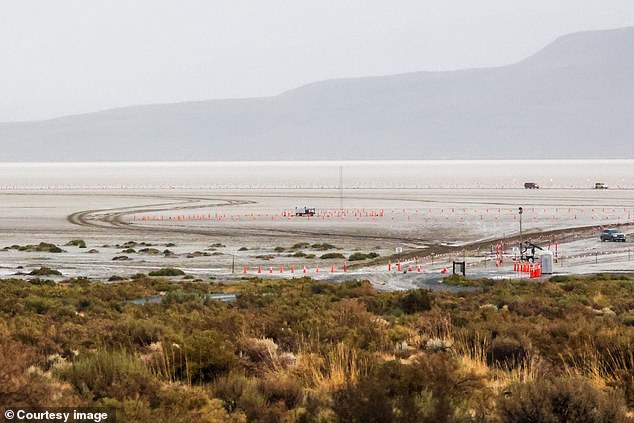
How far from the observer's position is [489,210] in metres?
85.7

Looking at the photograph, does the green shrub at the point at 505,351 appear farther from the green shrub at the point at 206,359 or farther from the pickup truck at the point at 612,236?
the pickup truck at the point at 612,236

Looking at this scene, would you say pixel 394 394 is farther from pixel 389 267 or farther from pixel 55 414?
pixel 389 267

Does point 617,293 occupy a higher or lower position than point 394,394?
lower

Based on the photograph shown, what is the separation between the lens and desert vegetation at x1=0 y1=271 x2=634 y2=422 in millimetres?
8094

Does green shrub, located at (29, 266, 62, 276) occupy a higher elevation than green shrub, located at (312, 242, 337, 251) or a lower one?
higher

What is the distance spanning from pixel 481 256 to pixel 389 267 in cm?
761

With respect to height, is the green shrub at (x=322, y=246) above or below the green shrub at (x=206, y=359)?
below

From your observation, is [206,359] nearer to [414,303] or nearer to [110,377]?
[110,377]

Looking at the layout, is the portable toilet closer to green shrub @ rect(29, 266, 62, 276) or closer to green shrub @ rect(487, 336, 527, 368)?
green shrub @ rect(29, 266, 62, 276)

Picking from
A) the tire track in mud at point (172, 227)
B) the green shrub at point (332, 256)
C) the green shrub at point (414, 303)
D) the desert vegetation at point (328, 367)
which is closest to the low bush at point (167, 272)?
the green shrub at point (332, 256)

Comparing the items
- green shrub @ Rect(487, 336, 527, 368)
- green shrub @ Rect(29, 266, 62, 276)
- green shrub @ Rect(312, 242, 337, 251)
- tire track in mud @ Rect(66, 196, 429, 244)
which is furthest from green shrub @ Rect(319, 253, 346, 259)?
green shrub @ Rect(487, 336, 527, 368)

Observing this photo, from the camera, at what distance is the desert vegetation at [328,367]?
8.09 m

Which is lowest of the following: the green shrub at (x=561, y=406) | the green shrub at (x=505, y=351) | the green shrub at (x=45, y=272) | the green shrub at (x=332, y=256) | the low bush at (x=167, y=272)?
the green shrub at (x=332, y=256)

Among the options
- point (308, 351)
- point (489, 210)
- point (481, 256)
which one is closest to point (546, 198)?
point (489, 210)
